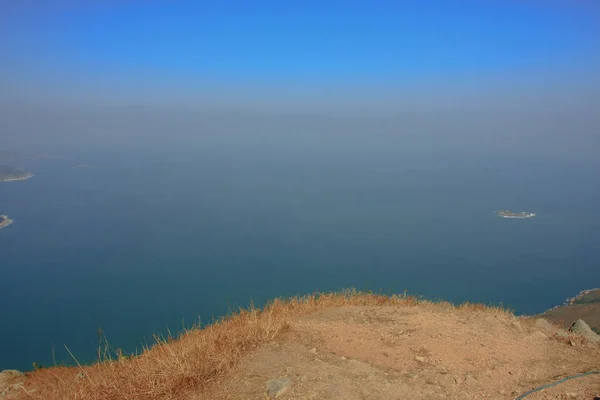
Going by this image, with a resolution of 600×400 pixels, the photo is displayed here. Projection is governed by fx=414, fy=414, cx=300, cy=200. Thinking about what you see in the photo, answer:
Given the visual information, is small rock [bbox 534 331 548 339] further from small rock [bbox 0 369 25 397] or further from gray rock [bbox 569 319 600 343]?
small rock [bbox 0 369 25 397]

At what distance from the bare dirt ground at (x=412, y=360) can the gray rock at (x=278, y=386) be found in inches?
0.9

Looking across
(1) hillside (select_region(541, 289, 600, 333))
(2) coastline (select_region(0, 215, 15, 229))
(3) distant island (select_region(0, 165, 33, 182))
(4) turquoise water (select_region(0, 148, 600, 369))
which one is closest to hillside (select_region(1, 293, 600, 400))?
(4) turquoise water (select_region(0, 148, 600, 369))

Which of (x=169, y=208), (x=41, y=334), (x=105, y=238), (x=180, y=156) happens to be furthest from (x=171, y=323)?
(x=180, y=156)

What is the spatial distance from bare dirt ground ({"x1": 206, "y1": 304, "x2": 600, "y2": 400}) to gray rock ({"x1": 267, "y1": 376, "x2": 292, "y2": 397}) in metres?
0.02

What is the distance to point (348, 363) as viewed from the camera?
4.74 metres

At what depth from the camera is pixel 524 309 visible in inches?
1487

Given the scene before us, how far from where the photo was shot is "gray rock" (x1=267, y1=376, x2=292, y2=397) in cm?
398

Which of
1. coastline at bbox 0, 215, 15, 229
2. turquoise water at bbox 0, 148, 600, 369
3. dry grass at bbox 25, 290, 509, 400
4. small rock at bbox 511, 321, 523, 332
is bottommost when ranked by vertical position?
turquoise water at bbox 0, 148, 600, 369

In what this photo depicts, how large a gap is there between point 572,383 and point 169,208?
236ft

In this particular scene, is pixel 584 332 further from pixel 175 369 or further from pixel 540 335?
pixel 175 369

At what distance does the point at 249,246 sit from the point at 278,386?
5066cm

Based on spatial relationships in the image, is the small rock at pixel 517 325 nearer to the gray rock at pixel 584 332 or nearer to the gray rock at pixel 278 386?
the gray rock at pixel 584 332

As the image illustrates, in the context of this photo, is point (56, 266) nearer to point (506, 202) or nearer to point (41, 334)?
point (41, 334)

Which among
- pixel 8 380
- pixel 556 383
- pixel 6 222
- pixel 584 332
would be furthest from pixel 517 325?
pixel 6 222
